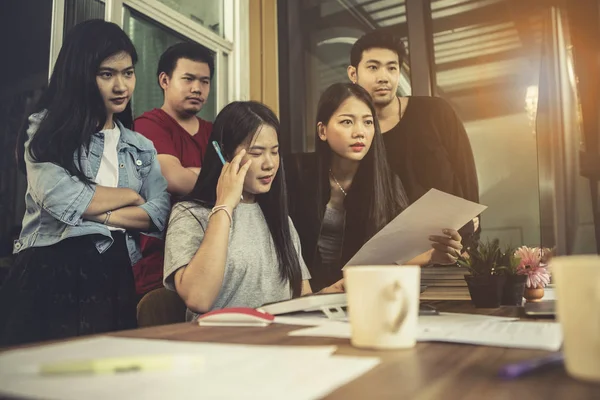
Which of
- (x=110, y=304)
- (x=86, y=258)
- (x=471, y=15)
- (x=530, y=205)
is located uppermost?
(x=471, y=15)

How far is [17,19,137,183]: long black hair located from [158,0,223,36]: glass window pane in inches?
13.7

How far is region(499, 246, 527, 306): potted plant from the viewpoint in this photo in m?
1.01

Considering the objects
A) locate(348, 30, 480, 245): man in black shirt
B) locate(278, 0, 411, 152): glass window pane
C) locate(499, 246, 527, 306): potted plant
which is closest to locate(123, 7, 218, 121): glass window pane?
locate(278, 0, 411, 152): glass window pane

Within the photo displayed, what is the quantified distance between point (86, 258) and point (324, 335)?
0.71 meters

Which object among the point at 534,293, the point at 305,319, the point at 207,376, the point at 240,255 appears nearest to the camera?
the point at 207,376

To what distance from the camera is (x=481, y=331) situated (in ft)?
1.97

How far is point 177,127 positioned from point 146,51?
22 centimetres

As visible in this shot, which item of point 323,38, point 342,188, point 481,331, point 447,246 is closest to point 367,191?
point 342,188

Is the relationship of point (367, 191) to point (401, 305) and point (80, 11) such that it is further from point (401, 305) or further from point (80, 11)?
point (401, 305)

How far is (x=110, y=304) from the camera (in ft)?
3.84

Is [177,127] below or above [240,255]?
above

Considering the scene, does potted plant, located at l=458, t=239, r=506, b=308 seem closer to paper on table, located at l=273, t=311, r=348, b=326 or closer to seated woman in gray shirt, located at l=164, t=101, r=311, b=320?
paper on table, located at l=273, t=311, r=348, b=326

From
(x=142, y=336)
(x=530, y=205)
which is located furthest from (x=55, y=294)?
(x=530, y=205)

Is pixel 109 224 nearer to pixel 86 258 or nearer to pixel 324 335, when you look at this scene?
pixel 86 258
